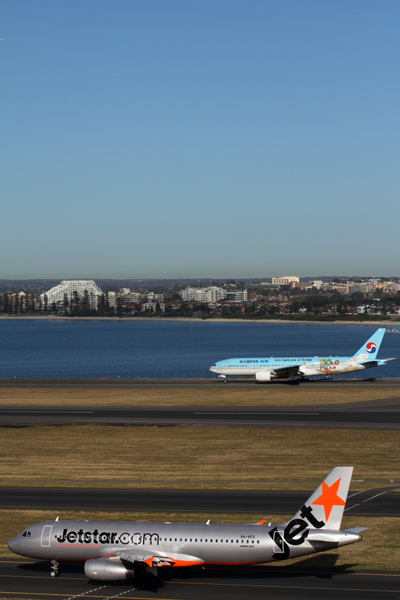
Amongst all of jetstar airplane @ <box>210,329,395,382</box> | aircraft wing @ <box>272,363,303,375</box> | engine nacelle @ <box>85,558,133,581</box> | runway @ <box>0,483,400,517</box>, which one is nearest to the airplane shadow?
engine nacelle @ <box>85,558,133,581</box>

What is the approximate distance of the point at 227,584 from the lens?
3238cm

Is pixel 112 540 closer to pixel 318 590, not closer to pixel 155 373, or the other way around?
pixel 318 590

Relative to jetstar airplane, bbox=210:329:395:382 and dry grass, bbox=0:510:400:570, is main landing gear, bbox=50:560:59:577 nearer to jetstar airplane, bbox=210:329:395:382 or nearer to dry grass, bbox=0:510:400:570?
dry grass, bbox=0:510:400:570

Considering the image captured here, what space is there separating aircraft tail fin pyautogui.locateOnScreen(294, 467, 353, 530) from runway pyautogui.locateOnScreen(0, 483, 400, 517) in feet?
41.2

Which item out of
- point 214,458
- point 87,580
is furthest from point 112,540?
point 214,458

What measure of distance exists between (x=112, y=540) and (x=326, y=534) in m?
10.9

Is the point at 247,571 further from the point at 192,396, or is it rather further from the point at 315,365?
the point at 315,365

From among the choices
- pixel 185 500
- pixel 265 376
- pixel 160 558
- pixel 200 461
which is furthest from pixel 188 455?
pixel 265 376

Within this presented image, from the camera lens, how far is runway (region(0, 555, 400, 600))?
31094 mm

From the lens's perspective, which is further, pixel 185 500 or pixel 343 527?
pixel 185 500

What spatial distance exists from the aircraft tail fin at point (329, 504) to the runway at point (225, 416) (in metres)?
43.4

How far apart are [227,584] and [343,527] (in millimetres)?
11642

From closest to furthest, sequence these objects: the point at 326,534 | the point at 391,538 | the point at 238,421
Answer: the point at 326,534, the point at 391,538, the point at 238,421

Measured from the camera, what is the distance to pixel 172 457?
6272 cm
